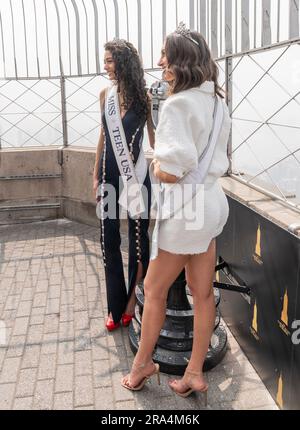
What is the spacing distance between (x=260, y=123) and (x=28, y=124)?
4.53 metres

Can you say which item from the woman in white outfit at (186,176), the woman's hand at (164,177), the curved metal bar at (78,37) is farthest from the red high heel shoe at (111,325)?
the curved metal bar at (78,37)

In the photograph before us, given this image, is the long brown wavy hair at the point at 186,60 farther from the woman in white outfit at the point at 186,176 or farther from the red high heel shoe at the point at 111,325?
the red high heel shoe at the point at 111,325

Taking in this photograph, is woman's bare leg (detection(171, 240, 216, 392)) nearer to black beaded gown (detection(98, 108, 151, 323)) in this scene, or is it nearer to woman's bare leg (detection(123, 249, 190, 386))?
woman's bare leg (detection(123, 249, 190, 386))

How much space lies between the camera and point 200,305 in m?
2.52

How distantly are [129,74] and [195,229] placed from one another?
1.43 meters

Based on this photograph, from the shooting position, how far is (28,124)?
22.1 ft

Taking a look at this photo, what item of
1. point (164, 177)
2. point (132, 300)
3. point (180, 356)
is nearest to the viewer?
point (164, 177)

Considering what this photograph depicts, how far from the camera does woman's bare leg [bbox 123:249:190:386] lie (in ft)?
7.84

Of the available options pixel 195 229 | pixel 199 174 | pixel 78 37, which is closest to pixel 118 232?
pixel 195 229

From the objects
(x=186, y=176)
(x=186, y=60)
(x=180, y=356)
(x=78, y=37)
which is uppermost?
(x=78, y=37)

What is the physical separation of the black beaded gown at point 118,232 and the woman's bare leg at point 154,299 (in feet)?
2.79

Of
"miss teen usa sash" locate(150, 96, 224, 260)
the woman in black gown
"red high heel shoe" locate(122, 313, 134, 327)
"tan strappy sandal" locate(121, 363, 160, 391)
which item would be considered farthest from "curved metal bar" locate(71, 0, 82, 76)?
"tan strappy sandal" locate(121, 363, 160, 391)

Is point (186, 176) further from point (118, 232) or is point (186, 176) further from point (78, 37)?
point (78, 37)
